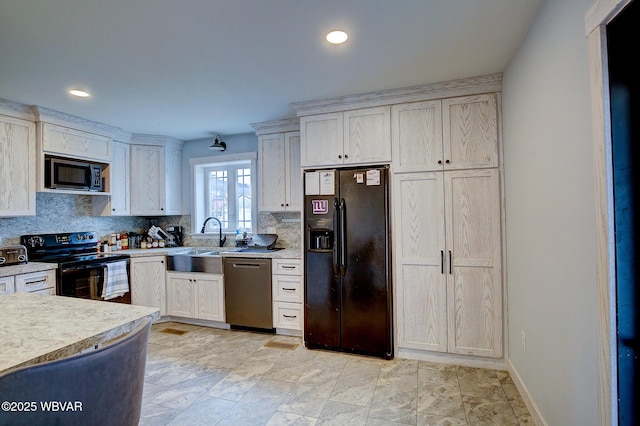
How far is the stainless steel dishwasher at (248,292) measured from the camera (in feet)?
11.3

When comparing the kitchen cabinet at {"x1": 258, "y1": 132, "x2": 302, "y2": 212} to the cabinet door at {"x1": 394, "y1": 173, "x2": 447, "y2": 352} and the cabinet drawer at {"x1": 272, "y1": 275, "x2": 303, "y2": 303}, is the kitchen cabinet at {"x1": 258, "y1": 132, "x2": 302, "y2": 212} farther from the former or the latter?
the cabinet door at {"x1": 394, "y1": 173, "x2": 447, "y2": 352}

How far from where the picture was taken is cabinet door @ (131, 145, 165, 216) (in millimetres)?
4133

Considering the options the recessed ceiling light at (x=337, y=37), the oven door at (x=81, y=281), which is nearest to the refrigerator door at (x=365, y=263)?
the recessed ceiling light at (x=337, y=37)

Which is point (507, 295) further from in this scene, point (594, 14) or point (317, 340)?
point (594, 14)

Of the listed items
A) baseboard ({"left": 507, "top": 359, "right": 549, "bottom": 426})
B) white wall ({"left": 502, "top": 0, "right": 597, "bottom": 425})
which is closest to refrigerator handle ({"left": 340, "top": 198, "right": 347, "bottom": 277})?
white wall ({"left": 502, "top": 0, "right": 597, "bottom": 425})

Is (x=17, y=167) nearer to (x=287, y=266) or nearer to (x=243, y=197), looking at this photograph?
(x=243, y=197)

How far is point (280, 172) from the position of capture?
3.72m

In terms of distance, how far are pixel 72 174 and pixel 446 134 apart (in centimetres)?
389

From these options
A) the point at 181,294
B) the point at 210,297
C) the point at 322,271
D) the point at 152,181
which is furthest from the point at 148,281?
the point at 322,271

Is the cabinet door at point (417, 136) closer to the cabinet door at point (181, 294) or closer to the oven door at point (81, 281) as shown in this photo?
the cabinet door at point (181, 294)

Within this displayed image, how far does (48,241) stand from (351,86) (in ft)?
12.0

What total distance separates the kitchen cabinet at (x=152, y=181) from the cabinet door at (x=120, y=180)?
0.06 meters

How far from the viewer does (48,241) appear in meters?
3.44

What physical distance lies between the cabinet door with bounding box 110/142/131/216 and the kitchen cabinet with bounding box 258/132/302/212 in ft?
5.96
